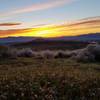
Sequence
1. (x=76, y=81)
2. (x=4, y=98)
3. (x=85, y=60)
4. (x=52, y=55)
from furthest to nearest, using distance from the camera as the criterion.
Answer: (x=52, y=55)
(x=85, y=60)
(x=76, y=81)
(x=4, y=98)

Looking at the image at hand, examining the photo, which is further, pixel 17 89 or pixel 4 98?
pixel 17 89

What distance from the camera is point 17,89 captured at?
40.5 ft

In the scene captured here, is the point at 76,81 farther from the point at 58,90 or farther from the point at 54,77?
the point at 58,90

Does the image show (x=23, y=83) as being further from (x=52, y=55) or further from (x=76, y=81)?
(x=52, y=55)

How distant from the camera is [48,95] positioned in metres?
11.9

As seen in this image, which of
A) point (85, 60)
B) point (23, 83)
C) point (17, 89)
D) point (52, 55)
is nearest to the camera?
point (17, 89)

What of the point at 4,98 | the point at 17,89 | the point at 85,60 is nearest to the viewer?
the point at 4,98

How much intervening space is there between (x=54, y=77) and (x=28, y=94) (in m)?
3.32

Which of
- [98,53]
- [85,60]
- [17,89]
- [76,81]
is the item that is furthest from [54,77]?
[98,53]

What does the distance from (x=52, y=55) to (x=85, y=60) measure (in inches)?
359

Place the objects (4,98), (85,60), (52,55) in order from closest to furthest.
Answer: (4,98) → (85,60) → (52,55)

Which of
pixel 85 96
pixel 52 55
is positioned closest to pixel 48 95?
pixel 85 96

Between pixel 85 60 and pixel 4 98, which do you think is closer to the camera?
pixel 4 98

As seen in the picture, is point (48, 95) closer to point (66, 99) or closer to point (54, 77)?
point (66, 99)
